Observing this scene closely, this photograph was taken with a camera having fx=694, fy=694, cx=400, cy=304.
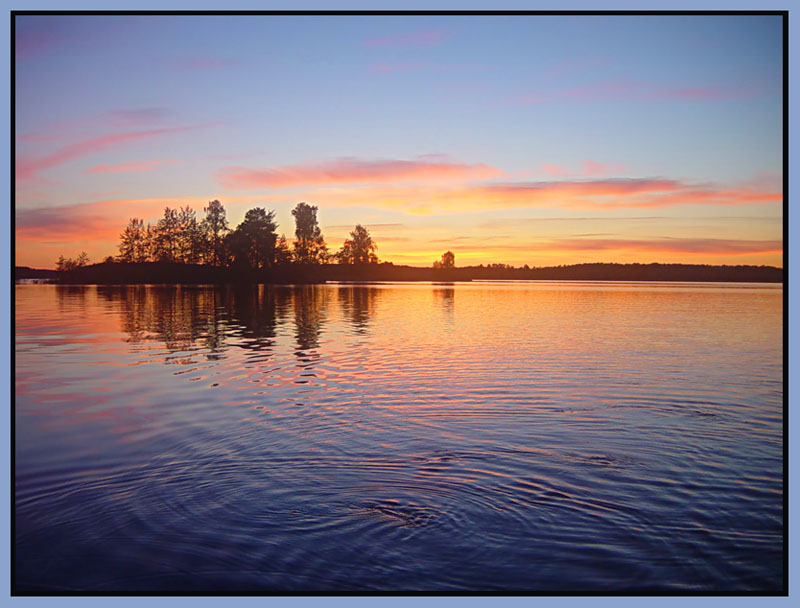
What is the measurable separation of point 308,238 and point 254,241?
14.1 meters

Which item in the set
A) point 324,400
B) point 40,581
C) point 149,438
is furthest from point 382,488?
point 324,400

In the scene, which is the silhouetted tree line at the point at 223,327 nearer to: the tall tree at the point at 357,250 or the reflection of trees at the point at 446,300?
the reflection of trees at the point at 446,300

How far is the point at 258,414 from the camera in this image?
13.3 meters

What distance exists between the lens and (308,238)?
9475 centimetres

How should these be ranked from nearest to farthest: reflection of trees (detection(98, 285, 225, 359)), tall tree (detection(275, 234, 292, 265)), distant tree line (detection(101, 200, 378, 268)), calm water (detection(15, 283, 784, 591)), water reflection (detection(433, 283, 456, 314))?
calm water (detection(15, 283, 784, 591)), reflection of trees (detection(98, 285, 225, 359)), water reflection (detection(433, 283, 456, 314)), distant tree line (detection(101, 200, 378, 268)), tall tree (detection(275, 234, 292, 265))

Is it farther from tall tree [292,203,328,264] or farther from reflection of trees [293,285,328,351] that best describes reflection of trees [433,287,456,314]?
tall tree [292,203,328,264]

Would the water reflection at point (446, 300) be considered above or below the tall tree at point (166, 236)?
below

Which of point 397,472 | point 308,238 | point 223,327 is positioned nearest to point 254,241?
point 308,238

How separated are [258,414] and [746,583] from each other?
8.93m

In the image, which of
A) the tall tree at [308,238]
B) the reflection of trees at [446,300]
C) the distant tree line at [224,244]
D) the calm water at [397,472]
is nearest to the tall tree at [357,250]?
the distant tree line at [224,244]

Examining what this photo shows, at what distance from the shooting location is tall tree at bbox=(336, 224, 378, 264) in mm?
91750

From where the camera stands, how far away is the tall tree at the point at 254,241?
10444 centimetres

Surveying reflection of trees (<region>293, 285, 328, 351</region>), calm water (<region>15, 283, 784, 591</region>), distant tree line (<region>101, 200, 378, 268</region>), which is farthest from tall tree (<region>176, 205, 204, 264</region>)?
calm water (<region>15, 283, 784, 591</region>)

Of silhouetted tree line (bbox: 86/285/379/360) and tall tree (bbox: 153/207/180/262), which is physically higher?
tall tree (bbox: 153/207/180/262)
